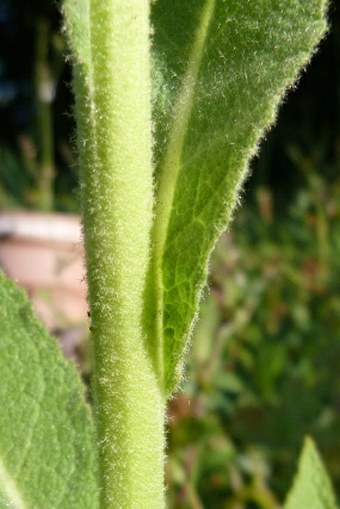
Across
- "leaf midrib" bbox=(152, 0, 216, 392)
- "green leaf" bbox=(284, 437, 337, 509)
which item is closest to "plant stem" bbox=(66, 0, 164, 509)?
"leaf midrib" bbox=(152, 0, 216, 392)

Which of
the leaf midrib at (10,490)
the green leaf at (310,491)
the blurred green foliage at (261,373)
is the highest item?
the blurred green foliage at (261,373)

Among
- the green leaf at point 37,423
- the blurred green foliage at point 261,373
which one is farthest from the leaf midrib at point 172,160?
the blurred green foliage at point 261,373

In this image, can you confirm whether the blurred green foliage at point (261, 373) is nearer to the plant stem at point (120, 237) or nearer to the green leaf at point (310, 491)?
the green leaf at point (310, 491)

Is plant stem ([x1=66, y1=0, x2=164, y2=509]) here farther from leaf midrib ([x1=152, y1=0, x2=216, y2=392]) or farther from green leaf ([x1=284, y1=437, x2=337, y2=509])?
green leaf ([x1=284, y1=437, x2=337, y2=509])

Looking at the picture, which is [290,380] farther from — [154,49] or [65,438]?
[154,49]

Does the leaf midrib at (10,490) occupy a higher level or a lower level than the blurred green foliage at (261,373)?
lower

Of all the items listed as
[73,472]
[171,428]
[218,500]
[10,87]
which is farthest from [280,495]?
[10,87]
